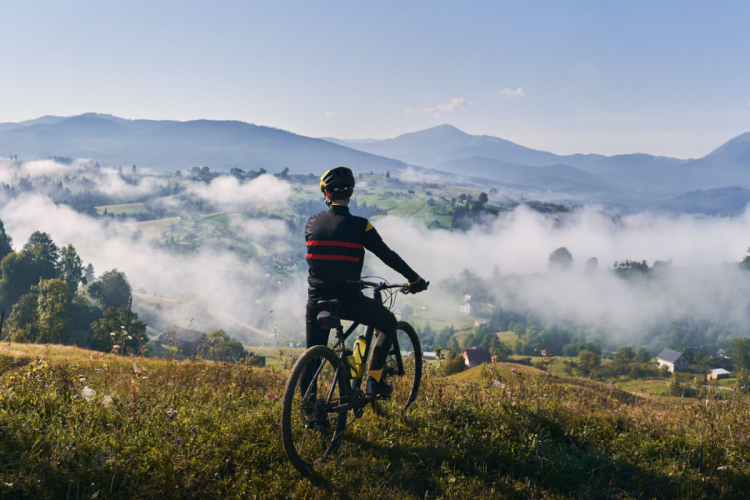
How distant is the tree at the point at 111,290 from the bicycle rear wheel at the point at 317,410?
108674 millimetres

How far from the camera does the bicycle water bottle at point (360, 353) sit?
18.3ft

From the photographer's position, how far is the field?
4.05 meters

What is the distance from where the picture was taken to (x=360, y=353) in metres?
5.69

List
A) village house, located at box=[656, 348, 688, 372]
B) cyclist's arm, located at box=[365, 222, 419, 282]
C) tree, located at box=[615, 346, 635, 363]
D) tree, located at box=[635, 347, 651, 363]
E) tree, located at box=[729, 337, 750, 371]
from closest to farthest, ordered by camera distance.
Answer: cyclist's arm, located at box=[365, 222, 419, 282]
tree, located at box=[729, 337, 750, 371]
village house, located at box=[656, 348, 688, 372]
tree, located at box=[615, 346, 635, 363]
tree, located at box=[635, 347, 651, 363]

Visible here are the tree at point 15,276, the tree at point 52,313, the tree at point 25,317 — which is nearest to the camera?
the tree at point 52,313

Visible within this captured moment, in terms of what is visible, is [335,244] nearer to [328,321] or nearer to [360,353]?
[328,321]

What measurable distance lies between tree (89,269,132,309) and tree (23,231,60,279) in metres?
8.71

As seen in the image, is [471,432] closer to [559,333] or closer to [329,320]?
[329,320]

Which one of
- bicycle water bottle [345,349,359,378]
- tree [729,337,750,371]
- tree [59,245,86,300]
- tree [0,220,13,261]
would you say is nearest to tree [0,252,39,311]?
tree [59,245,86,300]

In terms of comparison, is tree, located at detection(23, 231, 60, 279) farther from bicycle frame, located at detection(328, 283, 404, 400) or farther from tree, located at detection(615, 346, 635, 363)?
tree, located at detection(615, 346, 635, 363)

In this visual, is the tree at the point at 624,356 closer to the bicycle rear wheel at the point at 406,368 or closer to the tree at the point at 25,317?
the tree at the point at 25,317

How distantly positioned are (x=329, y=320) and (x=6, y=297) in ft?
392

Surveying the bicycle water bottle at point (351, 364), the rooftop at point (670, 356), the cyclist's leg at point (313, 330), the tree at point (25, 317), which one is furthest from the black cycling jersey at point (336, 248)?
the rooftop at point (670, 356)

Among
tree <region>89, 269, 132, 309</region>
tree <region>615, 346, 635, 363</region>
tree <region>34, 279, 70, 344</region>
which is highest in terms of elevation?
tree <region>34, 279, 70, 344</region>
